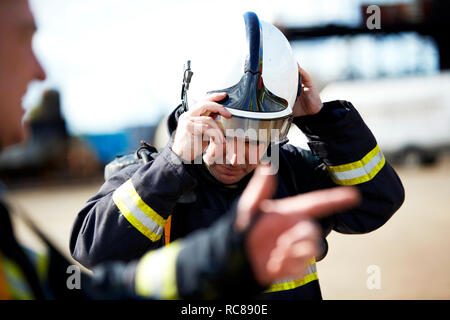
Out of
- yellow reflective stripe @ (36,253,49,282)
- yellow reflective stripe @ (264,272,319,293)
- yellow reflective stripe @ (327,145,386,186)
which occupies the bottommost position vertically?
yellow reflective stripe @ (264,272,319,293)

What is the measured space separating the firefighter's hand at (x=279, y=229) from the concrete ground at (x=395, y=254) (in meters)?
1.76

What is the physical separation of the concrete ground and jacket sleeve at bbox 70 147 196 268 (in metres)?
0.82

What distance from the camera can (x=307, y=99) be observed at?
A: 2.18m

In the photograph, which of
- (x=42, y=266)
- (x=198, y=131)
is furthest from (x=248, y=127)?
(x=42, y=266)

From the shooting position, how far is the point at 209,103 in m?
1.80

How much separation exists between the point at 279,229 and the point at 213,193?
1055 mm

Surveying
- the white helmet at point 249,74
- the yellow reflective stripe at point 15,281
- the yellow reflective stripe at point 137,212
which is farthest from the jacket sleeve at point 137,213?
the yellow reflective stripe at point 15,281

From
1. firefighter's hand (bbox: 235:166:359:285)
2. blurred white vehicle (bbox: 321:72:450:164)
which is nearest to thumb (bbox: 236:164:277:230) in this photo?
firefighter's hand (bbox: 235:166:359:285)

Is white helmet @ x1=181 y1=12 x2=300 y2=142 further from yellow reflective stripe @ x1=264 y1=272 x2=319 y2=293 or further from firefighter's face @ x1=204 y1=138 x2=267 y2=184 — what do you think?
yellow reflective stripe @ x1=264 y1=272 x2=319 y2=293

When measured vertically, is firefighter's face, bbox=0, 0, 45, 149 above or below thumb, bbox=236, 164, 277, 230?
above

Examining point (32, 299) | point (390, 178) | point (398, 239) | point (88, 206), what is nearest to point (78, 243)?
point (88, 206)

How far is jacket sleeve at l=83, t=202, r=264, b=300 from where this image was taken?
3.19 ft
